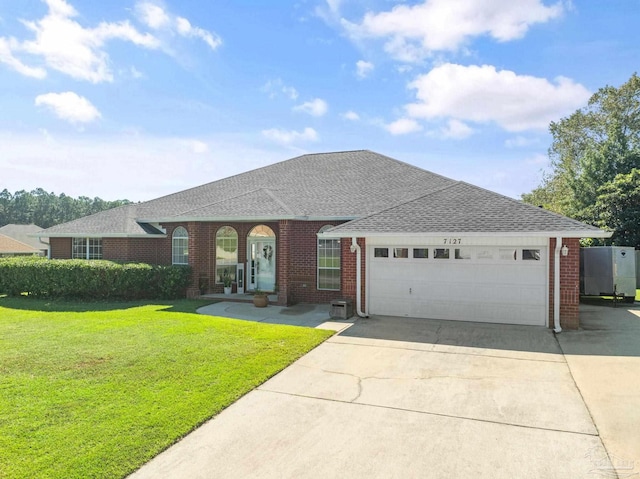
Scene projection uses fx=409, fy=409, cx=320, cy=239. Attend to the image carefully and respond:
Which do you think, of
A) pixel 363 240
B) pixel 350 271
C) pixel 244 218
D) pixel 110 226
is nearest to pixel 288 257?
pixel 244 218

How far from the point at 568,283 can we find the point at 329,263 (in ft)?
23.2

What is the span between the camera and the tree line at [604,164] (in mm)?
22031

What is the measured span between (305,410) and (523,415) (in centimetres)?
290

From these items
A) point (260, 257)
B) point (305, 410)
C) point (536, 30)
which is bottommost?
point (305, 410)

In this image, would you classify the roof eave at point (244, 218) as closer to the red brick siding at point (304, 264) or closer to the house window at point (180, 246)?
the red brick siding at point (304, 264)

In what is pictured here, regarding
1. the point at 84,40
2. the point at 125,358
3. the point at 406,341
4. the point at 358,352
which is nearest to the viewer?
the point at 125,358

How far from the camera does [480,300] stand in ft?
35.9

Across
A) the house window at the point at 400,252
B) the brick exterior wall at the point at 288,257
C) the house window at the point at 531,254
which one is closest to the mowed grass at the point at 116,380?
the brick exterior wall at the point at 288,257

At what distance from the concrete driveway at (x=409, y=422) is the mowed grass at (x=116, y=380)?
43 cm

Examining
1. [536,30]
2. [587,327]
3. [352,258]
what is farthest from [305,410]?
[536,30]

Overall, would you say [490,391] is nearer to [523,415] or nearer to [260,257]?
[523,415]

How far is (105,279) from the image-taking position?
1465 cm

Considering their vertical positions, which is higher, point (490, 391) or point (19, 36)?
point (19, 36)

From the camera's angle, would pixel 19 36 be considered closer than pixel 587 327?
Yes
